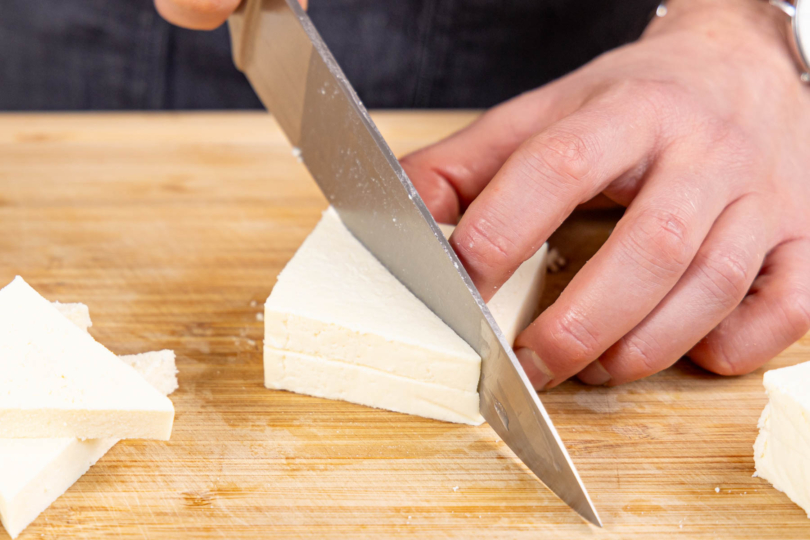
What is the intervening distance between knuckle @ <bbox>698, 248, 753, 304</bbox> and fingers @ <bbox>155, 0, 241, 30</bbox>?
116 cm

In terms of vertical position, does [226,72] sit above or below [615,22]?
below

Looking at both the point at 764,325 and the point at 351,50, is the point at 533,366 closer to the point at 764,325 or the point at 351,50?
the point at 764,325

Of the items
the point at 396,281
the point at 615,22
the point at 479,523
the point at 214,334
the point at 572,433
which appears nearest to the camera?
the point at 479,523

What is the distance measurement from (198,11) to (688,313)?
121cm

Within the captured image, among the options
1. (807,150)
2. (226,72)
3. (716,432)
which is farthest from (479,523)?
(226,72)

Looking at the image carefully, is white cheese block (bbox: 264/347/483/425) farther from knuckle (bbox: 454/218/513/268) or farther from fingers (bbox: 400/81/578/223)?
fingers (bbox: 400/81/578/223)

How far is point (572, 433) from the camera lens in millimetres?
1303

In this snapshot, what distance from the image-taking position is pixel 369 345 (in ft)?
4.33

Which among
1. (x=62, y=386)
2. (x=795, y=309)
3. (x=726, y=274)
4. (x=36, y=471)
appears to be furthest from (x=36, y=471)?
(x=795, y=309)

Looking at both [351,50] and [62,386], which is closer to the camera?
[62,386]

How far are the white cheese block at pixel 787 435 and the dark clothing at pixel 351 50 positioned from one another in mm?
Result: 1575

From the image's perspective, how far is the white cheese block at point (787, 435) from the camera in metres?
1.12

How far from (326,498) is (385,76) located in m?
1.63

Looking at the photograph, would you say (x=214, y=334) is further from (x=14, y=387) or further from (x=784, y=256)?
(x=784, y=256)
